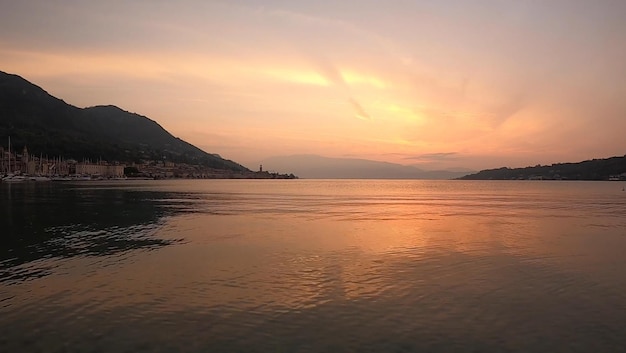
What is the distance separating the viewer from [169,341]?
35.9ft

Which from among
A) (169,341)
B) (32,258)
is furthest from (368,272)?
(32,258)

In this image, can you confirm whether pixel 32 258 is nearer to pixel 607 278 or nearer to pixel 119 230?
pixel 119 230

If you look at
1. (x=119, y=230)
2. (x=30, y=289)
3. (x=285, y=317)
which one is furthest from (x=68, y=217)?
(x=285, y=317)

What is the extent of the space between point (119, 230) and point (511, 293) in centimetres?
2516

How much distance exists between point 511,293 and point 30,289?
1598 centimetres

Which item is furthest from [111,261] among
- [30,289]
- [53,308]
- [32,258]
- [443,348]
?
[443,348]

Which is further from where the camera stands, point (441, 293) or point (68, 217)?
point (68, 217)

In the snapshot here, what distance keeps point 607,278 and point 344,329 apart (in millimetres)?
12178

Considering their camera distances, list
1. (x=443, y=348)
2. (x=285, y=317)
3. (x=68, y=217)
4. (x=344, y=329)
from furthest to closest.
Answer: (x=68, y=217)
(x=285, y=317)
(x=344, y=329)
(x=443, y=348)

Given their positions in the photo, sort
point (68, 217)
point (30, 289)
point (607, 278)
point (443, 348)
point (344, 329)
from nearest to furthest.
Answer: point (443, 348)
point (344, 329)
point (30, 289)
point (607, 278)
point (68, 217)

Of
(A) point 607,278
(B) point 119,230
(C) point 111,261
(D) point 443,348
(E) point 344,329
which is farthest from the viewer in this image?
(B) point 119,230

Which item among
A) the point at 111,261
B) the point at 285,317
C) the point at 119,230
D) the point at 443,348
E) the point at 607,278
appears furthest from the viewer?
the point at 119,230

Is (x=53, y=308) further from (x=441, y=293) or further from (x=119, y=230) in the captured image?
(x=119, y=230)

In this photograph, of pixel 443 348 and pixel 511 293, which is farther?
pixel 511 293
